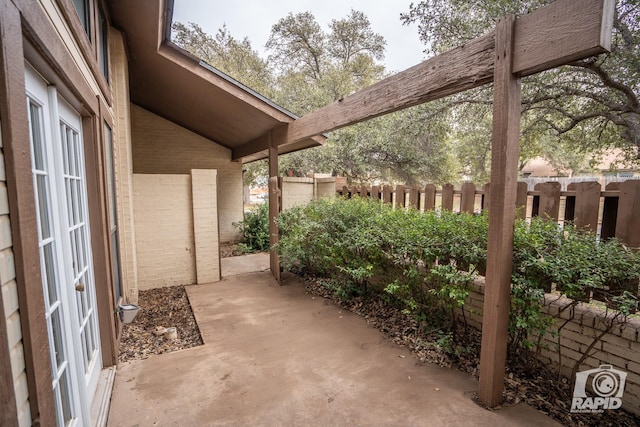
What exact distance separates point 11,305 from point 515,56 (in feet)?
9.01

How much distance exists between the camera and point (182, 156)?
8.62 m

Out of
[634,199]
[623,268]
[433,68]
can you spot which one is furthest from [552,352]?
[433,68]

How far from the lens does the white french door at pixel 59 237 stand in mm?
1492

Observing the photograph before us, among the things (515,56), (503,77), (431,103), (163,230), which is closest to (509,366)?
(503,77)

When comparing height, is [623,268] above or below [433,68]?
below

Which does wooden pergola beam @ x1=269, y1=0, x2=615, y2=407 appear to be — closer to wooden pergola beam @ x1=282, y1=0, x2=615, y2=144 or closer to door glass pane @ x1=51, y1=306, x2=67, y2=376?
wooden pergola beam @ x1=282, y1=0, x2=615, y2=144

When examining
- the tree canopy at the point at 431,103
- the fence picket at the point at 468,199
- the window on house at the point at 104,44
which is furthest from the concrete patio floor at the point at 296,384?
the tree canopy at the point at 431,103

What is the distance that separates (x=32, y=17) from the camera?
1178 millimetres

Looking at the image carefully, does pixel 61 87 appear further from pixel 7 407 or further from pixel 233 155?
pixel 233 155

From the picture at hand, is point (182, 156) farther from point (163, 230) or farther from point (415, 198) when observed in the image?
point (415, 198)

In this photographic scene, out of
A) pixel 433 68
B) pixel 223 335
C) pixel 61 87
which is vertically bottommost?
pixel 223 335

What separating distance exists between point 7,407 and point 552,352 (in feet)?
10.9

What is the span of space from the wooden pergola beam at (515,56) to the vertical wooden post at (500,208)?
0.08 meters

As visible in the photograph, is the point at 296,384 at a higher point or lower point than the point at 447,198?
lower
